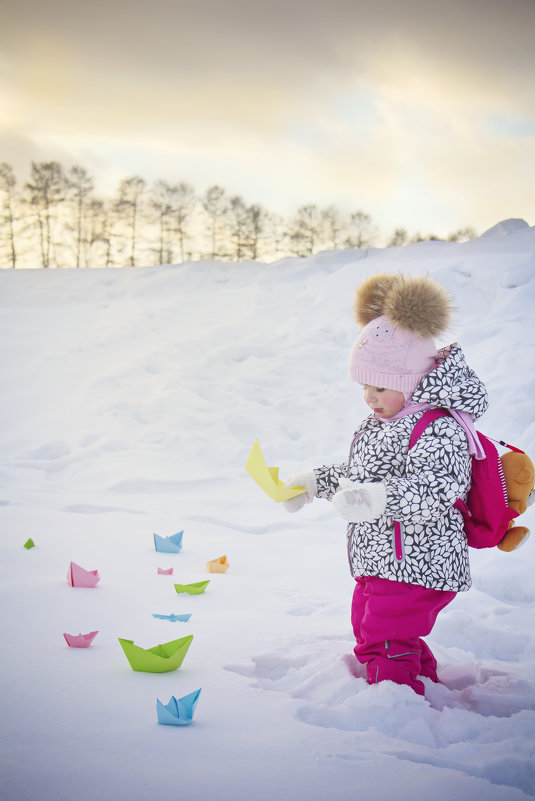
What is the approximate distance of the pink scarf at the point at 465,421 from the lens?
2045 millimetres

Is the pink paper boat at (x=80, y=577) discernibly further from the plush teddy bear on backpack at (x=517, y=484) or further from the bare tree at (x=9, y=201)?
the bare tree at (x=9, y=201)

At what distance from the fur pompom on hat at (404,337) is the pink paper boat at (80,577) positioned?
153 centimetres

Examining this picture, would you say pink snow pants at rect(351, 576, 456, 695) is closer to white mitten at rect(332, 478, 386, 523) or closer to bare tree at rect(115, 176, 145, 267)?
white mitten at rect(332, 478, 386, 523)

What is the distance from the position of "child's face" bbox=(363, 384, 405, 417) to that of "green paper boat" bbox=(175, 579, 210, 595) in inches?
48.7

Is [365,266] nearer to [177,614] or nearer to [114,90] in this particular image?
[114,90]

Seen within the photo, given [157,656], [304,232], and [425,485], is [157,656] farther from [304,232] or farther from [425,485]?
[304,232]

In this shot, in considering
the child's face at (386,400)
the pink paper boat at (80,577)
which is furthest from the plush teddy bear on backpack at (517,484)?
the pink paper boat at (80,577)

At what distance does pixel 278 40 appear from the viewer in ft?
15.8

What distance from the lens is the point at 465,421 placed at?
6.84 ft

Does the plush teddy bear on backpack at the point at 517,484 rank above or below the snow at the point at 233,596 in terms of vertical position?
above

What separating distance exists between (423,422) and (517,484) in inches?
16.4

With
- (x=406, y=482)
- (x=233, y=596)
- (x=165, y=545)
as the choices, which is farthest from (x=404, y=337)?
(x=165, y=545)

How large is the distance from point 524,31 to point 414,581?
3.40m

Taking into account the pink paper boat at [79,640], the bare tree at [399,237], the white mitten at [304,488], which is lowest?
the pink paper boat at [79,640]
